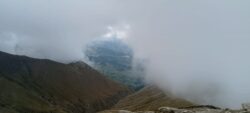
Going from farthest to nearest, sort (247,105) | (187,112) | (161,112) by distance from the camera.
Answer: (161,112) → (187,112) → (247,105)

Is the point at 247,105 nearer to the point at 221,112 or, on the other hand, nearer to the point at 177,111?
the point at 221,112

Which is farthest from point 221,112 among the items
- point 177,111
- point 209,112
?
point 177,111

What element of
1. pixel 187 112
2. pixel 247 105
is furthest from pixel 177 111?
pixel 247 105

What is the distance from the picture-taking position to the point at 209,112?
129m

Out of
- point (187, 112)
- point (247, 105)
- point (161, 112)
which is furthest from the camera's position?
point (161, 112)

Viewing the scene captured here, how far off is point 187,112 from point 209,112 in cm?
717

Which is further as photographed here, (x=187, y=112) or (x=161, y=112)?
(x=161, y=112)

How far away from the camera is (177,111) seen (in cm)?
13188

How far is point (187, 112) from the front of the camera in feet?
422

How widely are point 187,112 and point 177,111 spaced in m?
4.35

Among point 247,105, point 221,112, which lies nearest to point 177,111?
point 221,112

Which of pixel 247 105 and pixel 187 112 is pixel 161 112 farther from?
pixel 247 105

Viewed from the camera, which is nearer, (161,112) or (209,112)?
(209,112)

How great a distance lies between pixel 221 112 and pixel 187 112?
459 inches
